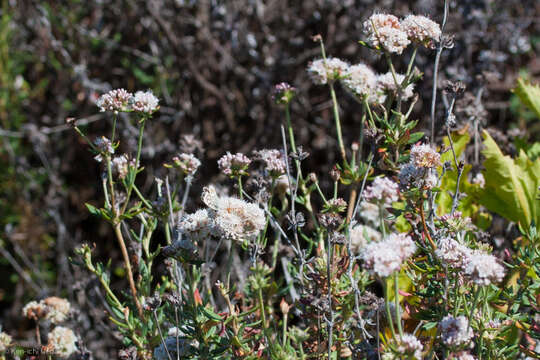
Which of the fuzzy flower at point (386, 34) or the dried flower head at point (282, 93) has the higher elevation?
the dried flower head at point (282, 93)

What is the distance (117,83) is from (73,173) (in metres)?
0.66

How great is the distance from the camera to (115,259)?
132 inches

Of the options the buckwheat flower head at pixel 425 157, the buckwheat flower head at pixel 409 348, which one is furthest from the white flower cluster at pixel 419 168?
the buckwheat flower head at pixel 409 348

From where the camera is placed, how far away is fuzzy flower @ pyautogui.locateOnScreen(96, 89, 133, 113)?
1301mm

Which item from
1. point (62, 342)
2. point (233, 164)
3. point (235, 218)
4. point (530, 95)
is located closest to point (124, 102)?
point (233, 164)

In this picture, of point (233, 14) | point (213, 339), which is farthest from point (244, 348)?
point (233, 14)

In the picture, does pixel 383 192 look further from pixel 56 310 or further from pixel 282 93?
pixel 56 310

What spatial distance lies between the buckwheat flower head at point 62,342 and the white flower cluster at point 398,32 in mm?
1132

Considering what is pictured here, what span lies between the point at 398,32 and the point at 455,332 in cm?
70

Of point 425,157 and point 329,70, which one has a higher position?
point 329,70

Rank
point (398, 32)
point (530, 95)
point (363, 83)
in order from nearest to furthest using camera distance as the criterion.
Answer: point (398, 32)
point (363, 83)
point (530, 95)

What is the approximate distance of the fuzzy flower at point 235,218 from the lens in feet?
3.74

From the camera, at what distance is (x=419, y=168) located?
1177mm

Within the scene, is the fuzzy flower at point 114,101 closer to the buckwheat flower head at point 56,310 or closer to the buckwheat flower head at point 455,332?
the buckwheat flower head at point 56,310
